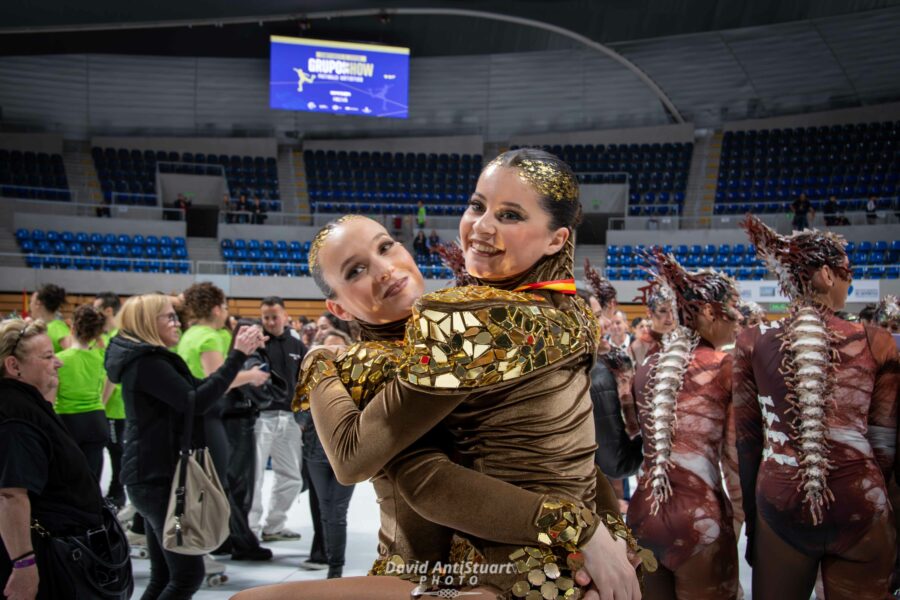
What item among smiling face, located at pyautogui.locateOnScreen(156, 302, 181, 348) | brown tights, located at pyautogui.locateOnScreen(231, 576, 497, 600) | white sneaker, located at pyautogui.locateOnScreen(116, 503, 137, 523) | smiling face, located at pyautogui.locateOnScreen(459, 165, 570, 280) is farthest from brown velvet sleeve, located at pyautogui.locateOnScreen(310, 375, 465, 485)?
white sneaker, located at pyautogui.locateOnScreen(116, 503, 137, 523)

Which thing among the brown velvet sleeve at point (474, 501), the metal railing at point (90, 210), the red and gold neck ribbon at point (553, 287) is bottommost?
the brown velvet sleeve at point (474, 501)

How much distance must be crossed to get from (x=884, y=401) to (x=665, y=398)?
2.40 feet

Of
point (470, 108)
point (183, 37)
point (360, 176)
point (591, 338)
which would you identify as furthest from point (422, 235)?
point (591, 338)

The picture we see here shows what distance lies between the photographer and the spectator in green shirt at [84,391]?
5.05m

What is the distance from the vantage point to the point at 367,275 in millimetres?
1317

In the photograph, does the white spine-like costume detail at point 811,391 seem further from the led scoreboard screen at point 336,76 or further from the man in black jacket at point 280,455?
the led scoreboard screen at point 336,76

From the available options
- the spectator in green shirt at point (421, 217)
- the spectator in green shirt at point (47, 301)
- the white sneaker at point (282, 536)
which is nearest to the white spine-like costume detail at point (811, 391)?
the white sneaker at point (282, 536)

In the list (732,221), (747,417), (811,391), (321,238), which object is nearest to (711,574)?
(747,417)

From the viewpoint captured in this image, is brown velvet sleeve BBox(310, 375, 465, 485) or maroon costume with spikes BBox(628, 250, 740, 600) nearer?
brown velvet sleeve BBox(310, 375, 465, 485)

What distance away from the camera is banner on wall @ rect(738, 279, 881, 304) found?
14055 mm

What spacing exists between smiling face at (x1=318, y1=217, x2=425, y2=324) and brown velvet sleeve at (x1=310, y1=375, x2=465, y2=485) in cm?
23

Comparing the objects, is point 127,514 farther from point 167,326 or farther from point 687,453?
point 687,453

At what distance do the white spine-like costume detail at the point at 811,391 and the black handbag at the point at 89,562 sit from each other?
238 centimetres

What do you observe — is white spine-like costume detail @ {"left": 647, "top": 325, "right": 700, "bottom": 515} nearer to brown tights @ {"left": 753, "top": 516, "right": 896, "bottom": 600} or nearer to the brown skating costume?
brown tights @ {"left": 753, "top": 516, "right": 896, "bottom": 600}
